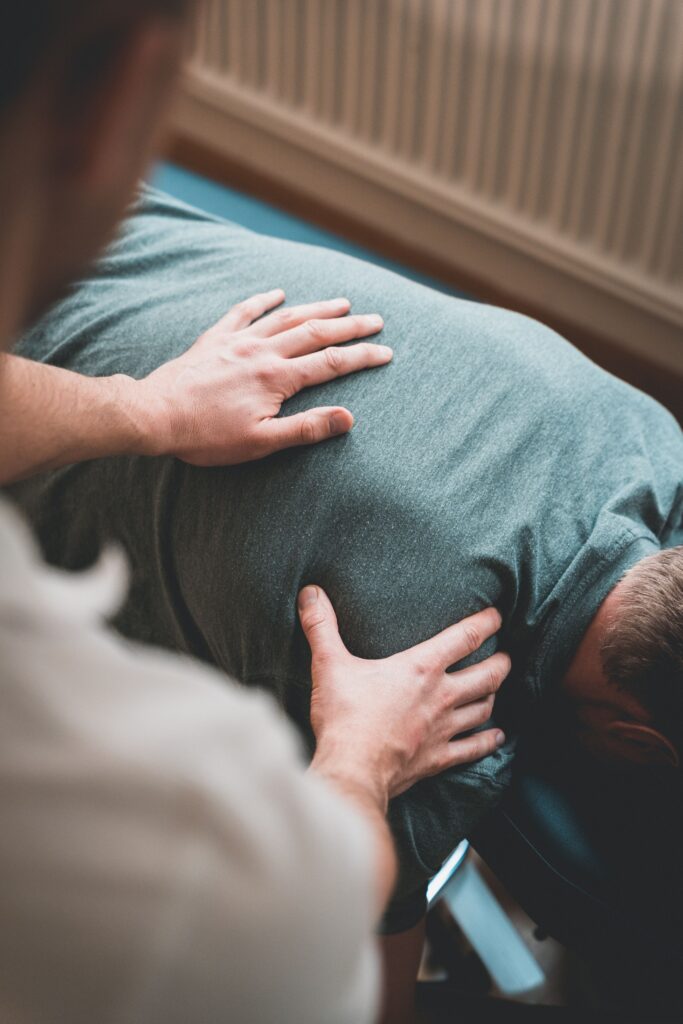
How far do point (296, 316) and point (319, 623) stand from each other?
1.25 feet

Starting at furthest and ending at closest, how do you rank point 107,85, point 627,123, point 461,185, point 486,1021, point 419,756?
point 461,185 → point 627,123 → point 486,1021 → point 419,756 → point 107,85

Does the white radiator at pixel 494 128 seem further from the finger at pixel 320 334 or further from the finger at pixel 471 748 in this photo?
the finger at pixel 471 748

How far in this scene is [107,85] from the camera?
0.50 m

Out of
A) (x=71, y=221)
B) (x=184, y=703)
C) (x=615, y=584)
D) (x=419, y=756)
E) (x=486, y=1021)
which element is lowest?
(x=486, y=1021)

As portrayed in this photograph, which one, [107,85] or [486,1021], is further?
[486,1021]

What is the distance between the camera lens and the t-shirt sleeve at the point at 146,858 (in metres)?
0.51

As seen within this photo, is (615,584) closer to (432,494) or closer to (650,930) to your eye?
(432,494)

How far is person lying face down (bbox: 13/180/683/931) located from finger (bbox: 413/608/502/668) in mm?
17

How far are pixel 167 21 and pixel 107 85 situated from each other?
44 mm

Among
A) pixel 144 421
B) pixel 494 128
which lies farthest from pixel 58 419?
pixel 494 128

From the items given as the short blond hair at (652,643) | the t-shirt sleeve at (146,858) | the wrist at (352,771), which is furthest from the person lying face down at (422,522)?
the t-shirt sleeve at (146,858)

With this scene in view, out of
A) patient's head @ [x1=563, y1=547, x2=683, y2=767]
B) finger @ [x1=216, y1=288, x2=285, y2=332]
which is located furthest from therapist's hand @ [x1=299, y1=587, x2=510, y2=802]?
finger @ [x1=216, y1=288, x2=285, y2=332]

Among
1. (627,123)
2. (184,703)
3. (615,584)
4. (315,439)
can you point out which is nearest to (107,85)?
(184,703)

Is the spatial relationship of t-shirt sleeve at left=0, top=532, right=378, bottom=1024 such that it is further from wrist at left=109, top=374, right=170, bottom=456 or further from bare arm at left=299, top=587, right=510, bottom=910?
wrist at left=109, top=374, right=170, bottom=456
